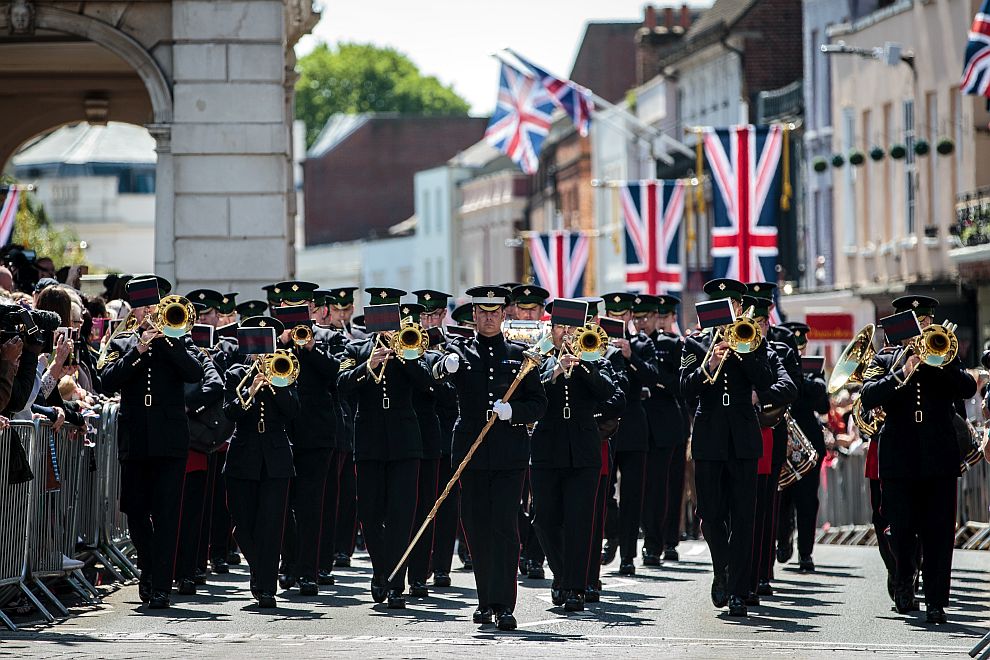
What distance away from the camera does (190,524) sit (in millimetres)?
16391

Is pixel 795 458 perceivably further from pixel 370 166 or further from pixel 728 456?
pixel 370 166

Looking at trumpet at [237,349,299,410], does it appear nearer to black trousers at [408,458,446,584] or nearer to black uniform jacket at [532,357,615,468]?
black trousers at [408,458,446,584]

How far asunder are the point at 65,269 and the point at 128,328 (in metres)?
3.64

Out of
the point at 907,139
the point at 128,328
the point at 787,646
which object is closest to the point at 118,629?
the point at 128,328

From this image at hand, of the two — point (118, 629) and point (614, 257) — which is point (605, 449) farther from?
point (614, 257)

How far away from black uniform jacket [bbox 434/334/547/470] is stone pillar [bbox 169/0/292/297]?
9412mm

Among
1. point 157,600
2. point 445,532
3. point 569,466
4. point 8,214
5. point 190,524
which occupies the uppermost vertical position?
point 8,214

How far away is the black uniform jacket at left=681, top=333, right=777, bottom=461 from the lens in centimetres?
1558

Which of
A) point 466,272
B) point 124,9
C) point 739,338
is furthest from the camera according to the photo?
point 466,272

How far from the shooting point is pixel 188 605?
51.9 feet

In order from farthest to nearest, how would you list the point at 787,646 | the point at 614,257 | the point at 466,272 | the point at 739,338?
the point at 466,272 → the point at 614,257 → the point at 739,338 → the point at 787,646

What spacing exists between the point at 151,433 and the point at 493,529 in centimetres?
247

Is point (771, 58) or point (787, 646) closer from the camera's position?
point (787, 646)

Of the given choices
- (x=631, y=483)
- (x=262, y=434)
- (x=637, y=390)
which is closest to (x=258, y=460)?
(x=262, y=434)
